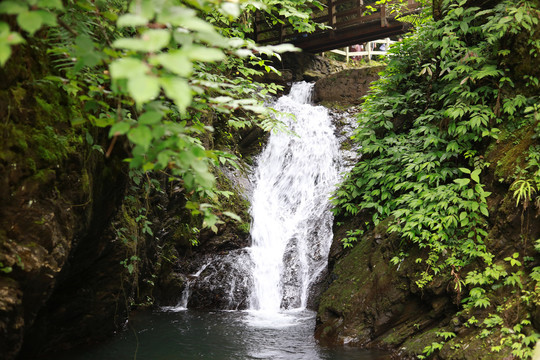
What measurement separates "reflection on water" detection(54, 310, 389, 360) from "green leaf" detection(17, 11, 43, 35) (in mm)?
4771

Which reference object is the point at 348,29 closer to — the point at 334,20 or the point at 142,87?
the point at 334,20

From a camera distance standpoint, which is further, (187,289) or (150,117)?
(187,289)

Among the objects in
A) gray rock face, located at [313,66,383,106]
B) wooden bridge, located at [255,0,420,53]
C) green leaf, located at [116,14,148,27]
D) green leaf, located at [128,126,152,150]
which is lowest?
green leaf, located at [128,126,152,150]

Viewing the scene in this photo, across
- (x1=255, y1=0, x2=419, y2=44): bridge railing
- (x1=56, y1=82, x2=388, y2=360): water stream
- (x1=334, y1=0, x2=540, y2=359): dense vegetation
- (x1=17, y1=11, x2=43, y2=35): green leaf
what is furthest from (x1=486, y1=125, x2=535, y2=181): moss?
(x1=255, y1=0, x2=419, y2=44): bridge railing

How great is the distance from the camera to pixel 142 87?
131 centimetres

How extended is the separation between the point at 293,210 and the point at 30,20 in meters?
9.72

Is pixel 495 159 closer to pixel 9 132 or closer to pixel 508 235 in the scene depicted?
pixel 508 235

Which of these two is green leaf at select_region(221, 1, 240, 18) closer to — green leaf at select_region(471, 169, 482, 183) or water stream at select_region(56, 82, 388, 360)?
water stream at select_region(56, 82, 388, 360)

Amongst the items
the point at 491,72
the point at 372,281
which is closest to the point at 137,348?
the point at 372,281

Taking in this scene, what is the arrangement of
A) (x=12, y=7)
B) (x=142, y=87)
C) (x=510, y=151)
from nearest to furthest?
(x=142, y=87), (x=12, y=7), (x=510, y=151)

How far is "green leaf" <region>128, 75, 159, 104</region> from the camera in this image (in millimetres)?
1292

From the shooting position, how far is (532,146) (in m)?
4.52

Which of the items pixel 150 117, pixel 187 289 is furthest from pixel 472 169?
pixel 187 289

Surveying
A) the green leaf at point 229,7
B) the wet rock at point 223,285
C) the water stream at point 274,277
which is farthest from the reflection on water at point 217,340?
the green leaf at point 229,7
